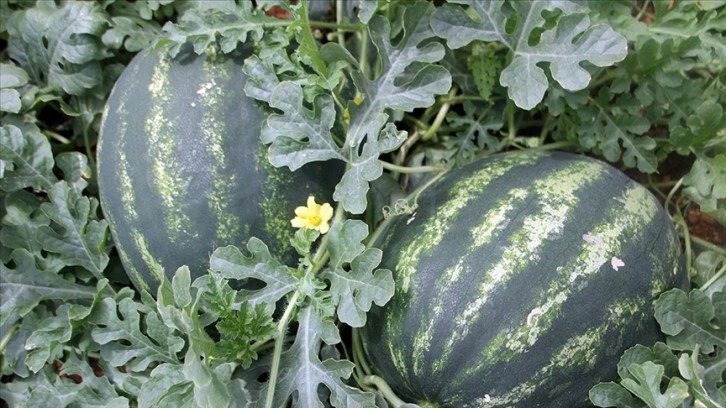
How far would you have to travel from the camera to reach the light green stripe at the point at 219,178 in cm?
184

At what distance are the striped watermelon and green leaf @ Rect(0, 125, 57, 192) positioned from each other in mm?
1113

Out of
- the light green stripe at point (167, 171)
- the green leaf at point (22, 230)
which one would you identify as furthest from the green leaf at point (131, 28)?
the green leaf at point (22, 230)

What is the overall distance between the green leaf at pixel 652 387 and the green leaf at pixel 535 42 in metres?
0.67

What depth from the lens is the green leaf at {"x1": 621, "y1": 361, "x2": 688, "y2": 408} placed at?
5.39ft

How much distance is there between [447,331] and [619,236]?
1.54 ft

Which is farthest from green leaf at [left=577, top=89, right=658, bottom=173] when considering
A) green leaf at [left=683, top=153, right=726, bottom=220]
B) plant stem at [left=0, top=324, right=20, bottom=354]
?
plant stem at [left=0, top=324, right=20, bottom=354]

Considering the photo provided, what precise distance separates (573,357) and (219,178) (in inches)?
37.6

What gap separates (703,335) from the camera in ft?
6.07

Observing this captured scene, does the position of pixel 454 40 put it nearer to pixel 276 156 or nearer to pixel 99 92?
pixel 276 156

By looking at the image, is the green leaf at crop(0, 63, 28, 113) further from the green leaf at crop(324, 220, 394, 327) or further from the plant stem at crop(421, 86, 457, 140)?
the plant stem at crop(421, 86, 457, 140)

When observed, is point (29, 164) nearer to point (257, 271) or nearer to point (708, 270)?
point (257, 271)

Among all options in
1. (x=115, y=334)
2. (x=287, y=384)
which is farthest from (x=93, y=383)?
(x=287, y=384)

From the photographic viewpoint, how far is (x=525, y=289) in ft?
5.45

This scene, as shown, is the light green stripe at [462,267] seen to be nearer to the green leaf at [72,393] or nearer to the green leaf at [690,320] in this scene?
the green leaf at [690,320]
